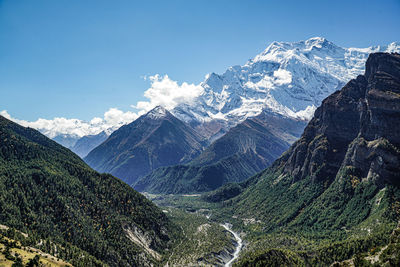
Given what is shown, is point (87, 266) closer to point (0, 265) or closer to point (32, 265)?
point (32, 265)

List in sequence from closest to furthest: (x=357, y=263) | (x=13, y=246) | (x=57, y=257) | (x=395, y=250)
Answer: (x=395, y=250) < (x=357, y=263) < (x=13, y=246) < (x=57, y=257)

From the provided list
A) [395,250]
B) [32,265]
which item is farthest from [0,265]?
[395,250]

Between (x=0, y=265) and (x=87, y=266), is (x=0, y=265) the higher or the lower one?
the higher one

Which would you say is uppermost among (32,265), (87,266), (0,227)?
(0,227)

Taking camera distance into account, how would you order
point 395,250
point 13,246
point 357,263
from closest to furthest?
1. point 395,250
2. point 357,263
3. point 13,246

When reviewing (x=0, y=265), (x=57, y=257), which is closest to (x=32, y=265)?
(x=0, y=265)

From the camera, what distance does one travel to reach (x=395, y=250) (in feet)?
489

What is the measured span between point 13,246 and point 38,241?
83.8 feet

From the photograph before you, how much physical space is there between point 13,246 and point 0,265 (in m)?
23.7

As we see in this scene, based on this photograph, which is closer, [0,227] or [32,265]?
[32,265]

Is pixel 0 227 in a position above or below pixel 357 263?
above

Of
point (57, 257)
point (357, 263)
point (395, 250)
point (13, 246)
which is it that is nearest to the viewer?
point (395, 250)

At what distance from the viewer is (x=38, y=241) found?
7825 inches

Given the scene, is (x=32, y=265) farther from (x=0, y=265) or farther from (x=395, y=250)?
(x=395, y=250)
